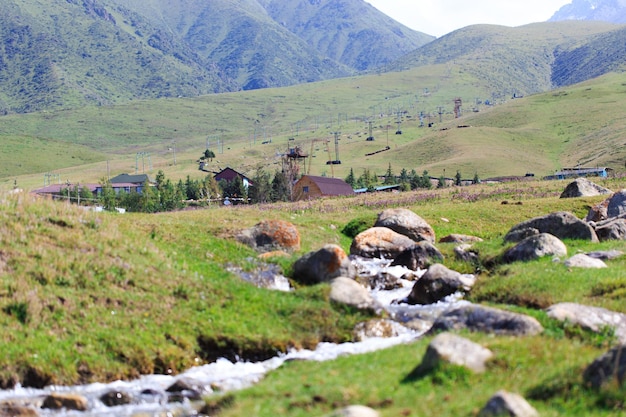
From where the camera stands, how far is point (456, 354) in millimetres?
14859

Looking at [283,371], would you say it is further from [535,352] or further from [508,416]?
[508,416]

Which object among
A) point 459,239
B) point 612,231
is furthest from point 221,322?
point 612,231

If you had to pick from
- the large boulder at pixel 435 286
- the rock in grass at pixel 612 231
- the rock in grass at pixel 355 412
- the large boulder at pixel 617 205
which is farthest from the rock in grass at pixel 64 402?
the large boulder at pixel 617 205

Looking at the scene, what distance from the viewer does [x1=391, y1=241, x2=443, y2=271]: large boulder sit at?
31.8m

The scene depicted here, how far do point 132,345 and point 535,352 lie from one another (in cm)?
1012

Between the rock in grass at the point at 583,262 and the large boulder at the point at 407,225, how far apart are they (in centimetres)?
1178

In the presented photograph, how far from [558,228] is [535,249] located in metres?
6.18

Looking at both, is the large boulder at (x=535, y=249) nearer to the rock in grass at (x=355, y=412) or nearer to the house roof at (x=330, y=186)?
the rock in grass at (x=355, y=412)

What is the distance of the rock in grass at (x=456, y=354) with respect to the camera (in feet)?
48.3

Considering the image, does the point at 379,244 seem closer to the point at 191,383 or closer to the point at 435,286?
the point at 435,286

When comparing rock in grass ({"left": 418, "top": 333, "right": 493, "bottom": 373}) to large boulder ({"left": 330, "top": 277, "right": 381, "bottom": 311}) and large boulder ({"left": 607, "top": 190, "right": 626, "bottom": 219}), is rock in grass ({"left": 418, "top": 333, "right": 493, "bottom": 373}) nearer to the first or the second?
large boulder ({"left": 330, "top": 277, "right": 381, "bottom": 311})

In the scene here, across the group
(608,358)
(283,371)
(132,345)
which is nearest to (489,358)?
(608,358)

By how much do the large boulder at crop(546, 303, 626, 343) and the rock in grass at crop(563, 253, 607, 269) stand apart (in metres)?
6.63

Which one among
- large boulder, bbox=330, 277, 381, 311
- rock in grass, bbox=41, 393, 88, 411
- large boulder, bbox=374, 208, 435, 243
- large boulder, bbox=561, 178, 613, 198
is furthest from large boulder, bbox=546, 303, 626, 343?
large boulder, bbox=561, 178, 613, 198
